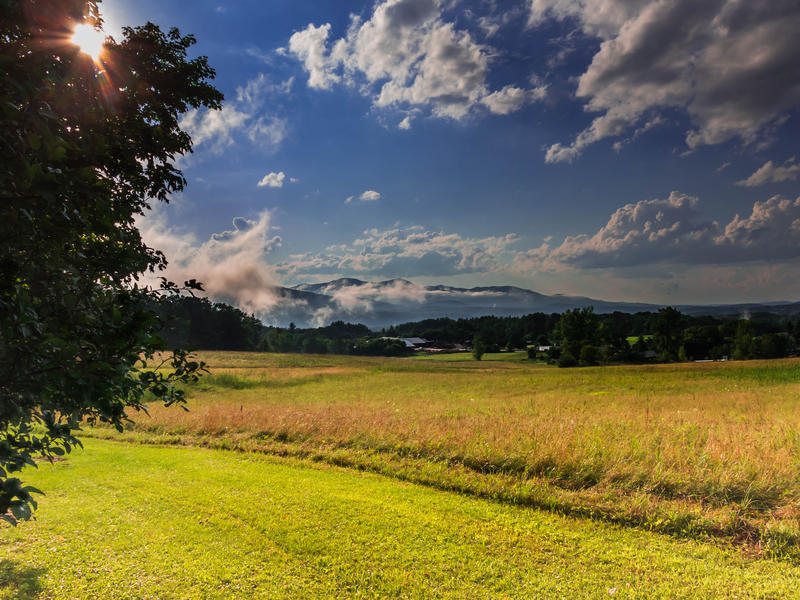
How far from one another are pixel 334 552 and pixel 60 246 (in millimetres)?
5328

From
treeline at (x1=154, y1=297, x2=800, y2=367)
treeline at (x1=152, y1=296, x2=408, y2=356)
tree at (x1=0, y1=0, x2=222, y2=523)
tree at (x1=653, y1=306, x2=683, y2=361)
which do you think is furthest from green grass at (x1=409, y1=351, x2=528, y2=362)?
tree at (x1=0, y1=0, x2=222, y2=523)

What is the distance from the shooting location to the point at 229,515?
7133 millimetres

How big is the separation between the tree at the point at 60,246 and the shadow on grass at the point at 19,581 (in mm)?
2346

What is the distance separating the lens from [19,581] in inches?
191

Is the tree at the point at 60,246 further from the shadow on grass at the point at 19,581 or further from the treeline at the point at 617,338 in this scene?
the treeline at the point at 617,338

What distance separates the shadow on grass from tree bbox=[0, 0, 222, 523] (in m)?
2.35

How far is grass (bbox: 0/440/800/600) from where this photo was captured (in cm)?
510

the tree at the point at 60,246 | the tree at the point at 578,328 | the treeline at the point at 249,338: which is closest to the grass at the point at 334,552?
the tree at the point at 60,246

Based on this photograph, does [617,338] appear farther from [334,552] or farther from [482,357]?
[334,552]

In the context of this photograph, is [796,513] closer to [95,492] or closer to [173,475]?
[173,475]

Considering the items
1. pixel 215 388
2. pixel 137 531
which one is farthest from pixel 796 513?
pixel 215 388

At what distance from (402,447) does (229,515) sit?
21.6ft

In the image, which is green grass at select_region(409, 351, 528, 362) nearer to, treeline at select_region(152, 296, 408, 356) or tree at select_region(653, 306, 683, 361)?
treeline at select_region(152, 296, 408, 356)

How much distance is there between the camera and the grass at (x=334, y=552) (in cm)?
510
